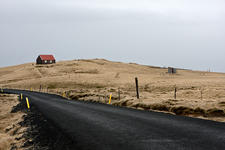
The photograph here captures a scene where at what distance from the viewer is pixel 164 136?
29.1 feet

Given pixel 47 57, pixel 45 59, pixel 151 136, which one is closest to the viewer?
pixel 151 136

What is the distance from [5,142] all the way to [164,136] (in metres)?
6.19

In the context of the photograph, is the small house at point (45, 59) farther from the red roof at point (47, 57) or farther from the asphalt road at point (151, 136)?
the asphalt road at point (151, 136)

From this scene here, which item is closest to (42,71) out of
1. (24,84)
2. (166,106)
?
(24,84)

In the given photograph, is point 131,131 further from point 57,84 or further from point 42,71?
point 42,71

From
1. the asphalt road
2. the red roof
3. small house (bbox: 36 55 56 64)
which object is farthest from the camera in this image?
the red roof

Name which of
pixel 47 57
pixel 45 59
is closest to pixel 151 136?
pixel 45 59

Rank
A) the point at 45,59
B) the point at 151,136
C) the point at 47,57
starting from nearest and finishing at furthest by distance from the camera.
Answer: the point at 151,136
the point at 45,59
the point at 47,57

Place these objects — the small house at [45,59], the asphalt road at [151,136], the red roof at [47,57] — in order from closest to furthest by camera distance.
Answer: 1. the asphalt road at [151,136]
2. the small house at [45,59]
3. the red roof at [47,57]

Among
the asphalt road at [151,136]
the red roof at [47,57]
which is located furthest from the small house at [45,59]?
the asphalt road at [151,136]

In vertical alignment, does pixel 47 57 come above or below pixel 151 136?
above

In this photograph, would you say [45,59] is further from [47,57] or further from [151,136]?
[151,136]

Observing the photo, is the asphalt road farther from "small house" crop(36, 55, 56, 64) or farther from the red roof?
the red roof

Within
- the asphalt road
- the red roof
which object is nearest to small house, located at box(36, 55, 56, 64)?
the red roof
